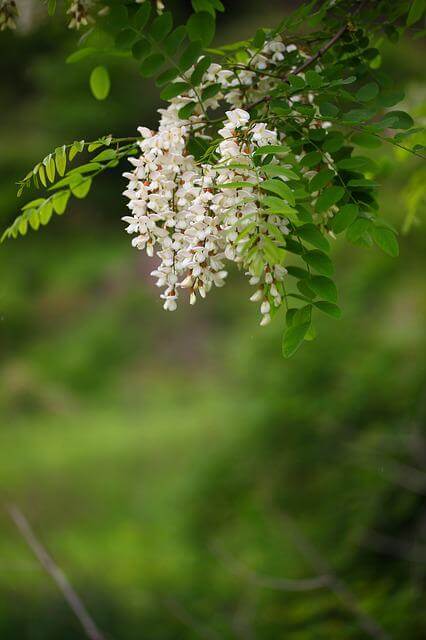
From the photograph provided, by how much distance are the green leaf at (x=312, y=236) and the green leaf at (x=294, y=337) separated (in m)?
0.13

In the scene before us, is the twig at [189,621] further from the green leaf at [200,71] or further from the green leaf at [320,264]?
the green leaf at [200,71]

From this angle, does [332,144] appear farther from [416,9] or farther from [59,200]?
[59,200]

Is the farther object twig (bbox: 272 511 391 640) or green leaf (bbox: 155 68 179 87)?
twig (bbox: 272 511 391 640)

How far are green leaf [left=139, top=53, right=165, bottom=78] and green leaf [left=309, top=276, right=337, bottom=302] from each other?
54 cm

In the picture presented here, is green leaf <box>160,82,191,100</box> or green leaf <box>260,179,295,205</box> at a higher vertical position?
green leaf <box>160,82,191,100</box>

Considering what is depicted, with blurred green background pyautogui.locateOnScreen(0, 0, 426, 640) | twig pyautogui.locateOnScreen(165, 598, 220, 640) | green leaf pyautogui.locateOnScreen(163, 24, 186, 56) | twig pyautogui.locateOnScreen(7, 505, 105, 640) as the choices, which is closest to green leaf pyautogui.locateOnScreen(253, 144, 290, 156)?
green leaf pyautogui.locateOnScreen(163, 24, 186, 56)

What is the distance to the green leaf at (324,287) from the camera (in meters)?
1.07

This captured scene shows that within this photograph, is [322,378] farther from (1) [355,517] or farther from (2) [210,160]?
(2) [210,160]

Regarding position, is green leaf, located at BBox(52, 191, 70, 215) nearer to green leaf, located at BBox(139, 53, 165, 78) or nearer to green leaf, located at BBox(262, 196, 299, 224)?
green leaf, located at BBox(139, 53, 165, 78)

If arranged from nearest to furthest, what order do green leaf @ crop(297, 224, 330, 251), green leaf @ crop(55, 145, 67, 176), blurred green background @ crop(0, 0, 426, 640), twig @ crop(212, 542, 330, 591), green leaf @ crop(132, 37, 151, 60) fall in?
green leaf @ crop(297, 224, 330, 251) < green leaf @ crop(55, 145, 67, 176) < green leaf @ crop(132, 37, 151, 60) < twig @ crop(212, 542, 330, 591) < blurred green background @ crop(0, 0, 426, 640)

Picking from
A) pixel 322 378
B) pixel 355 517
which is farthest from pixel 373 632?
pixel 322 378

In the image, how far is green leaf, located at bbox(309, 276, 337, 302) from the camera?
1.07 m

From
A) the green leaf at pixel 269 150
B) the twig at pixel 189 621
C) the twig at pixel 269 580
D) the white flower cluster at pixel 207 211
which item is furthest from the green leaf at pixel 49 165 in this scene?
the twig at pixel 269 580

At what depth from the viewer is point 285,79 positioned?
3.95 feet
